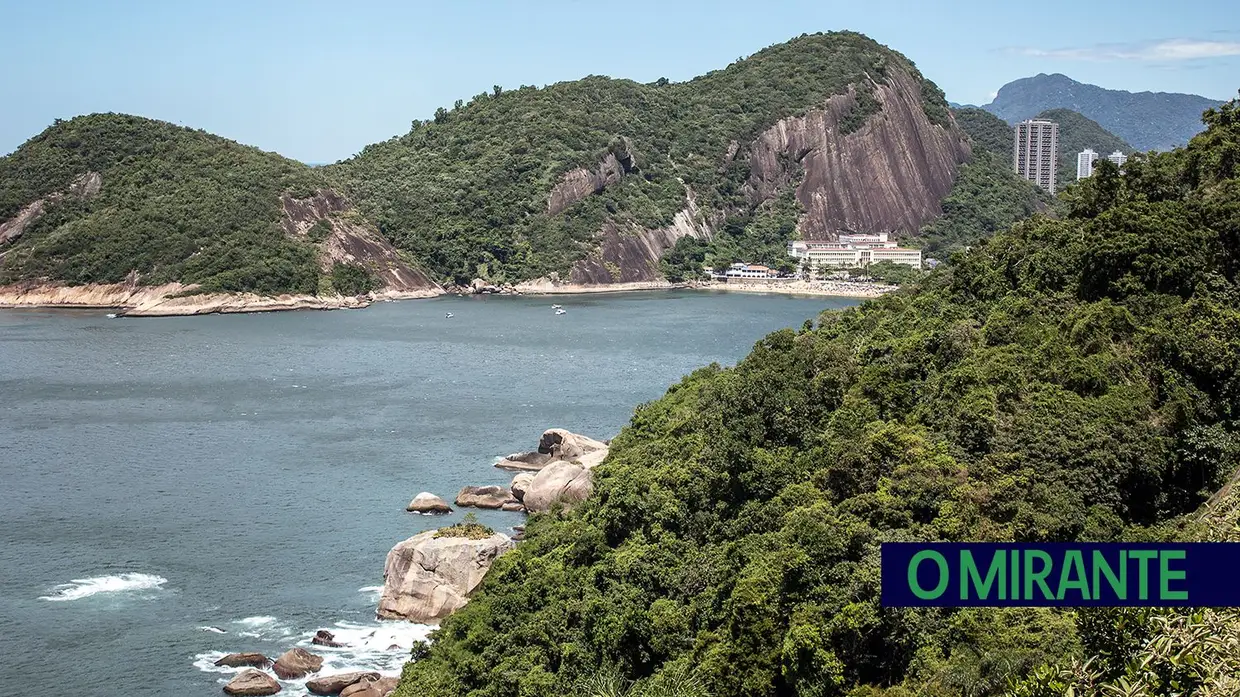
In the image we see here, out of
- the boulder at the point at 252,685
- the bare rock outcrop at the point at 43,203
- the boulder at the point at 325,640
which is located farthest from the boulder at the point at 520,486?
the bare rock outcrop at the point at 43,203

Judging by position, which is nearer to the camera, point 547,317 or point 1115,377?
A: point 1115,377

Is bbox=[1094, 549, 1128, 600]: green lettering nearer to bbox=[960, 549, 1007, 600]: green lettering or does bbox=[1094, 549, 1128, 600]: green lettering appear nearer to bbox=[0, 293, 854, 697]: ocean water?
bbox=[960, 549, 1007, 600]: green lettering

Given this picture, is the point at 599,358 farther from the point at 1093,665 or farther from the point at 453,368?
the point at 1093,665

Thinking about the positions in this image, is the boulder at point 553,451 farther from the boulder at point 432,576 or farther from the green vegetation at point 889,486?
the boulder at point 432,576

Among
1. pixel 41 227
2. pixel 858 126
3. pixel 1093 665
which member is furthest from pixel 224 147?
pixel 1093 665

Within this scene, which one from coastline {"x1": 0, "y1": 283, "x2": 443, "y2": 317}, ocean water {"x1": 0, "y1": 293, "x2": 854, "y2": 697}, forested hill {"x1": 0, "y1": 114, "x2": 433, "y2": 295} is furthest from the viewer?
forested hill {"x1": 0, "y1": 114, "x2": 433, "y2": 295}

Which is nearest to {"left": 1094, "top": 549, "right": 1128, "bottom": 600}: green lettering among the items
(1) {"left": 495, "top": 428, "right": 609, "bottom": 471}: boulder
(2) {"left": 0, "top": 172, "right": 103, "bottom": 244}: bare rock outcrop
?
(1) {"left": 495, "top": 428, "right": 609, "bottom": 471}: boulder

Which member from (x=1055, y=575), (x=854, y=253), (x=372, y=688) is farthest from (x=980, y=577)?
(x=854, y=253)
